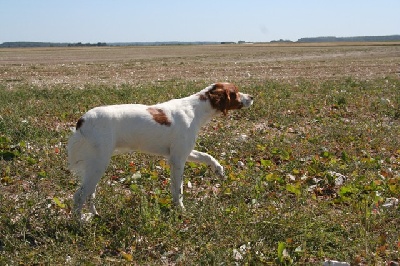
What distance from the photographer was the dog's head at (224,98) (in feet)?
22.6

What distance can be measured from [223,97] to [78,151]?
234 centimetres

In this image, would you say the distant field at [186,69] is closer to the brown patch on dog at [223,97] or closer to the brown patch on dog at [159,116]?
the brown patch on dog at [223,97]

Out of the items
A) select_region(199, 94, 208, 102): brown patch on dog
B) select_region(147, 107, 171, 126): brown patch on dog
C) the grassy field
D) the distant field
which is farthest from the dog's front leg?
the distant field

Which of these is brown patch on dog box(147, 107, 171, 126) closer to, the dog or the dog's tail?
the dog

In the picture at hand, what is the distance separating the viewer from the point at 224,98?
6980 millimetres

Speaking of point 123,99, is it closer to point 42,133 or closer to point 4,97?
point 4,97

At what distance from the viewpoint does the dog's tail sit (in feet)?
18.1

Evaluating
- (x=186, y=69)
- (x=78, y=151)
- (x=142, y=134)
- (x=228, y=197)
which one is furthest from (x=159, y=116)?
(x=186, y=69)

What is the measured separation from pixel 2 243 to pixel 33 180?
6.96 ft

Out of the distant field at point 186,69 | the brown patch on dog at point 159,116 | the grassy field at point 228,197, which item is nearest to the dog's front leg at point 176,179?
the grassy field at point 228,197

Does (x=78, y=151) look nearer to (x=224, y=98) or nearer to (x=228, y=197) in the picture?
(x=228, y=197)

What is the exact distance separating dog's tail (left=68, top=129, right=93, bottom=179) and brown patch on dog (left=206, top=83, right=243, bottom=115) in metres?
2.06

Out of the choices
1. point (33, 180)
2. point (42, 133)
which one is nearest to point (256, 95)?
point (42, 133)

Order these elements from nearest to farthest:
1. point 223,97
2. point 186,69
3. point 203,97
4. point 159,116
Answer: point 159,116
point 203,97
point 223,97
point 186,69
